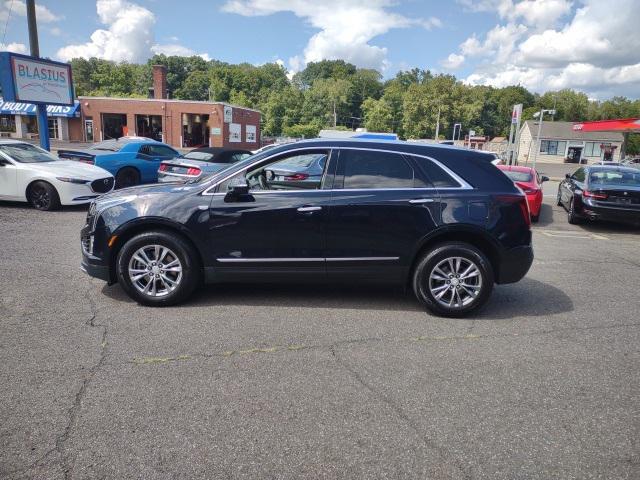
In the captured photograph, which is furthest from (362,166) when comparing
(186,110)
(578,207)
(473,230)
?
(186,110)

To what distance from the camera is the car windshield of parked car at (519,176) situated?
492 inches

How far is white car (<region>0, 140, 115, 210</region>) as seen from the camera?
34.3 feet

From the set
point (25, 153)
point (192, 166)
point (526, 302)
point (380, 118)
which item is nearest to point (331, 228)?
point (526, 302)

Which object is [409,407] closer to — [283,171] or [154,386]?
[154,386]

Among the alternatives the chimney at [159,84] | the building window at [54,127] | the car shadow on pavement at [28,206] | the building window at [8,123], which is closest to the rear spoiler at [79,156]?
the car shadow on pavement at [28,206]

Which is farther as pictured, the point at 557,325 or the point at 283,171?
the point at 283,171

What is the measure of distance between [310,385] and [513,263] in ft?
9.09

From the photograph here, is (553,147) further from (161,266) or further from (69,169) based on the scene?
(161,266)

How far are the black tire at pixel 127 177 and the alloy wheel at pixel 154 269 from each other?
981 centimetres

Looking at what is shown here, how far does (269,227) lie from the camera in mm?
4863

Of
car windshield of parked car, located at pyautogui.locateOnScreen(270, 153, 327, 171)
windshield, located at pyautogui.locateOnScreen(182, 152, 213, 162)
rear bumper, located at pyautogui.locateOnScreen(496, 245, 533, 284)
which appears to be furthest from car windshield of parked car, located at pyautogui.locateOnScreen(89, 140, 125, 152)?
rear bumper, located at pyautogui.locateOnScreen(496, 245, 533, 284)

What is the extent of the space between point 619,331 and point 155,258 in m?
4.79

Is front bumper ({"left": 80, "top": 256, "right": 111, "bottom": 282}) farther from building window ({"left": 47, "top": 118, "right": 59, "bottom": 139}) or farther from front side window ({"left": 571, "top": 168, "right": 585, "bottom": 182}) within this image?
building window ({"left": 47, "top": 118, "right": 59, "bottom": 139})

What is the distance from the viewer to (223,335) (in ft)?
14.1
